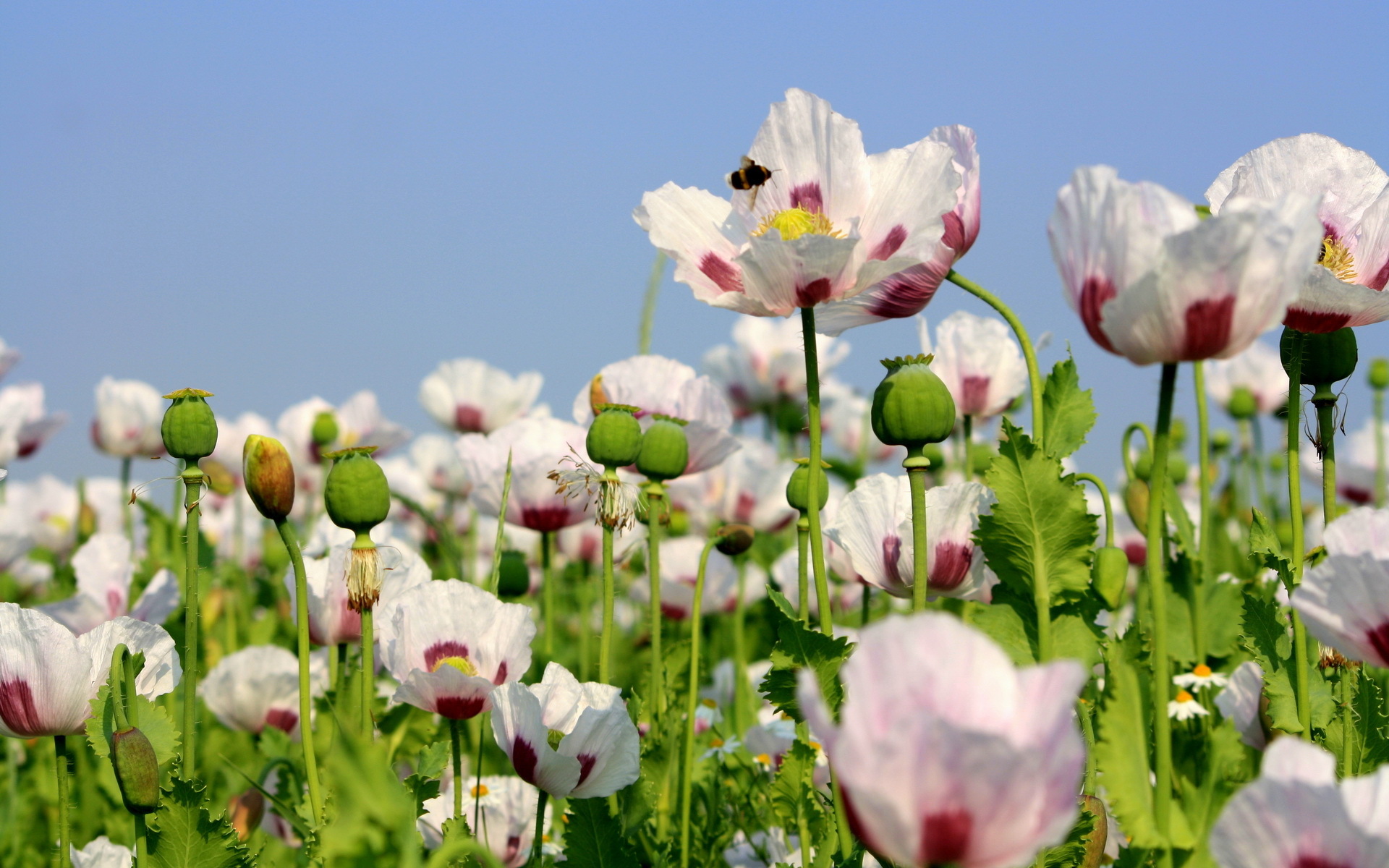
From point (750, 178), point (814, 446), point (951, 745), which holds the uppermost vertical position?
point (750, 178)

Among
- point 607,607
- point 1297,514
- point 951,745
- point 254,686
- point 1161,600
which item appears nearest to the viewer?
point 951,745

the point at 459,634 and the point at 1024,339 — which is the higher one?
the point at 1024,339

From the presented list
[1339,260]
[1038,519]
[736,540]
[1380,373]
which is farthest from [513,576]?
[1380,373]

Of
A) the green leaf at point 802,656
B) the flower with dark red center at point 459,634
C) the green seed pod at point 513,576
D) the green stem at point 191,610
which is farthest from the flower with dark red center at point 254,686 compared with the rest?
the green leaf at point 802,656

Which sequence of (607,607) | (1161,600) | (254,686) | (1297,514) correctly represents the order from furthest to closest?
1. (254,686)
2. (607,607)
3. (1297,514)
4. (1161,600)

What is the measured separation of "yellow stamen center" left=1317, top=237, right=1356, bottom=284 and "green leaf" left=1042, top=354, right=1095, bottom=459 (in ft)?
1.15

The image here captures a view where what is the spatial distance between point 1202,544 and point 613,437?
1.53 meters

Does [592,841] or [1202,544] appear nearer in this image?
[592,841]

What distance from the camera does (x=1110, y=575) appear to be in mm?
1773

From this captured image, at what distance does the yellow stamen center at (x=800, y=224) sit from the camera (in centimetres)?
165

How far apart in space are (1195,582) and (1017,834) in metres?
1.87

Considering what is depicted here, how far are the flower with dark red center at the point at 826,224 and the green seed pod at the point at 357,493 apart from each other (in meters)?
0.51

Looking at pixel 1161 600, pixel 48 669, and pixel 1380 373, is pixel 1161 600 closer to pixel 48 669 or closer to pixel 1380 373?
pixel 48 669

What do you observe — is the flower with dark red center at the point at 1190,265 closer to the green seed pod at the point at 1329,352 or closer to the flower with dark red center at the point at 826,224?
the flower with dark red center at the point at 826,224
